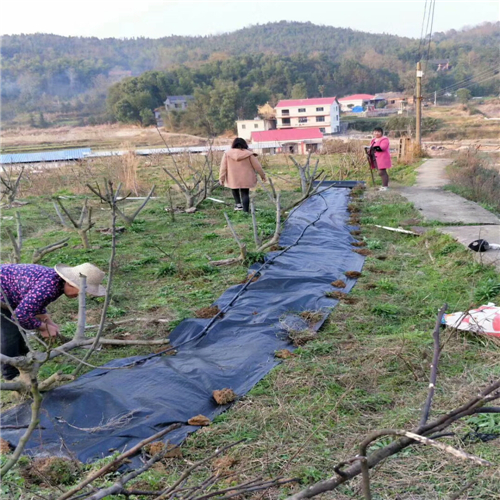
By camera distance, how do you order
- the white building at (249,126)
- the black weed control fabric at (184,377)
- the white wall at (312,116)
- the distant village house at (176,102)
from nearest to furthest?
the black weed control fabric at (184,377), the white building at (249,126), the white wall at (312,116), the distant village house at (176,102)

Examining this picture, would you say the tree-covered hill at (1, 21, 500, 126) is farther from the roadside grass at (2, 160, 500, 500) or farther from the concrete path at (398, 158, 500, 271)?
the roadside grass at (2, 160, 500, 500)

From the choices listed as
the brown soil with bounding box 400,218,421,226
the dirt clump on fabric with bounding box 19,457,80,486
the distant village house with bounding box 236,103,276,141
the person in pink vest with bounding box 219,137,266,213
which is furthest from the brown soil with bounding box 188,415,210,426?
the distant village house with bounding box 236,103,276,141

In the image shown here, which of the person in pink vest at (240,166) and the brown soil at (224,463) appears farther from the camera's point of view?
the person in pink vest at (240,166)

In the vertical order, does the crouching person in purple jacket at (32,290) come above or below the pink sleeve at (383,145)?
below

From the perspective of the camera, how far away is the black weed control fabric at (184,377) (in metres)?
2.71

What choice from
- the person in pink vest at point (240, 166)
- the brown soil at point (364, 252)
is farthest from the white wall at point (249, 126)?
the brown soil at point (364, 252)

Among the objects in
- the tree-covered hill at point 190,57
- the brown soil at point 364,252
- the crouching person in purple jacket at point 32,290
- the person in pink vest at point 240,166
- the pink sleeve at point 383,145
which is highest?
the tree-covered hill at point 190,57

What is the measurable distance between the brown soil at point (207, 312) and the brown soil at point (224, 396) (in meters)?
1.24

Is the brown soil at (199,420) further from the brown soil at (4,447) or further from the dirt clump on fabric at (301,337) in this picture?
the dirt clump on fabric at (301,337)

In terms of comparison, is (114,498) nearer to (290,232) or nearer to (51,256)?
(51,256)

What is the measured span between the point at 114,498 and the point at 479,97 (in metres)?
74.9

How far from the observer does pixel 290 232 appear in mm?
7016

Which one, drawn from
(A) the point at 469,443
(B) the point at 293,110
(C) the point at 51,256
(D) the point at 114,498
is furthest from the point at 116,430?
(B) the point at 293,110

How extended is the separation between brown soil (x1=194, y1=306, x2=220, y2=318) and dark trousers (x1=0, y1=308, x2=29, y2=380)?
1.41 m
